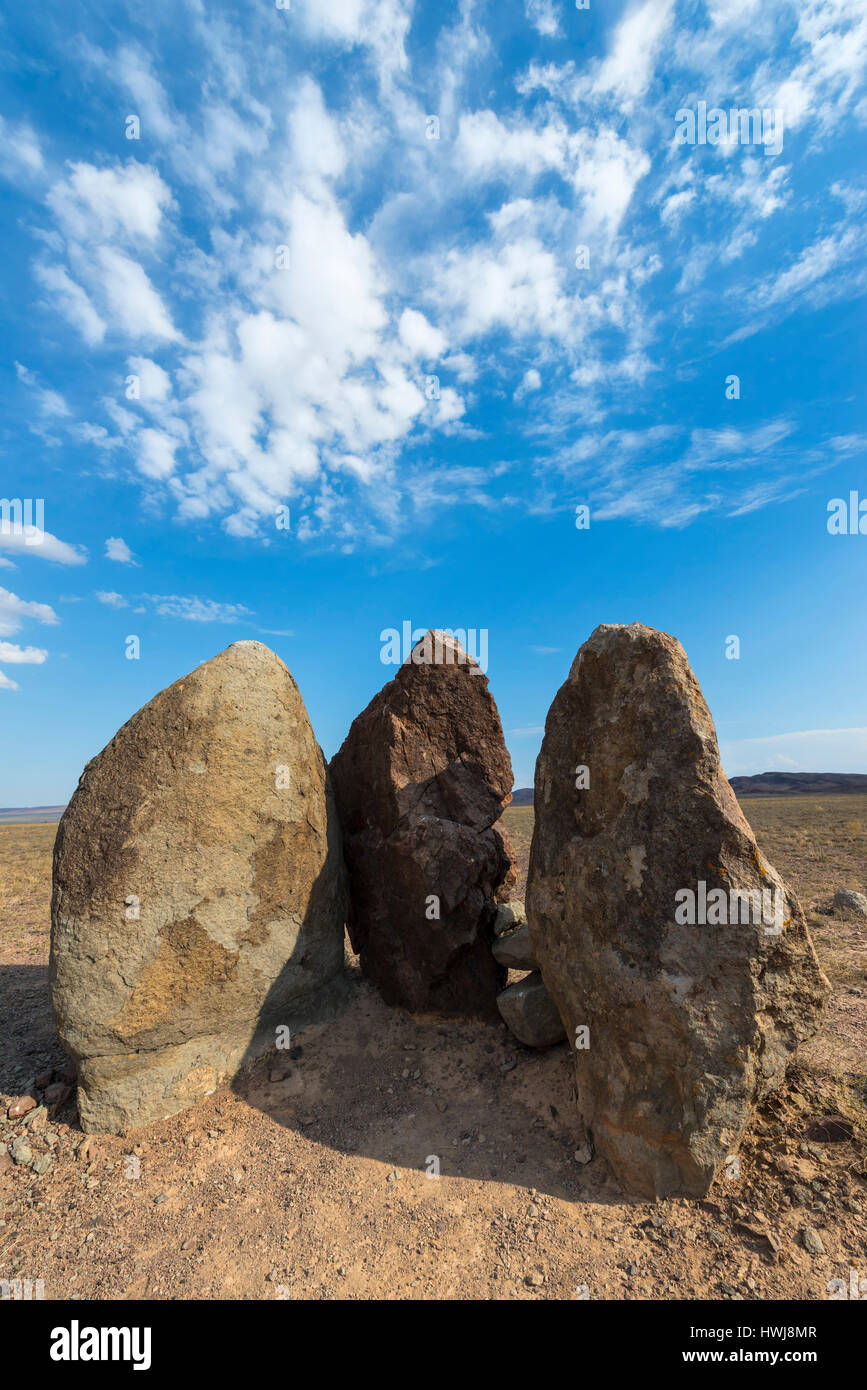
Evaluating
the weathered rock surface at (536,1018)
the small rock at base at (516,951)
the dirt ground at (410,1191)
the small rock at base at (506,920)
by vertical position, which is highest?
the small rock at base at (506,920)

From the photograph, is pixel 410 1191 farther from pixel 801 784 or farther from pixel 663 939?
pixel 801 784

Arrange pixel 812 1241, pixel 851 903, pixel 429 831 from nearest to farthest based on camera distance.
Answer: pixel 812 1241 < pixel 429 831 < pixel 851 903

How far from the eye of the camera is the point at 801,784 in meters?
122

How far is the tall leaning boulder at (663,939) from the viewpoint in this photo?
176 inches

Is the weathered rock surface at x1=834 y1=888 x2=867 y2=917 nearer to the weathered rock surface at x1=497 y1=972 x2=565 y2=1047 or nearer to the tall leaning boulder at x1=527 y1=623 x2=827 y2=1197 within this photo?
the weathered rock surface at x1=497 y1=972 x2=565 y2=1047

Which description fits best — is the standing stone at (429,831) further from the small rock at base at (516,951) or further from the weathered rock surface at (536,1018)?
the weathered rock surface at (536,1018)

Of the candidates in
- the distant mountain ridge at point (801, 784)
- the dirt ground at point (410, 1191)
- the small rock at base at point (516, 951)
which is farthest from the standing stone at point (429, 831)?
the distant mountain ridge at point (801, 784)

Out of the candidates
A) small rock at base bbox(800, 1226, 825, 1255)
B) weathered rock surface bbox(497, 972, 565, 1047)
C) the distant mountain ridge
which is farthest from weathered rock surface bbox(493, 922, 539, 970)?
the distant mountain ridge

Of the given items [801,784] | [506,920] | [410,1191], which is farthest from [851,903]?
[801,784]

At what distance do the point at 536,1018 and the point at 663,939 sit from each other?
2.01 m

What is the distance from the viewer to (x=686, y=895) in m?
4.71

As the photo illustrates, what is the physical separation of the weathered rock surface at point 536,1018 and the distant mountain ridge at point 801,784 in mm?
104826

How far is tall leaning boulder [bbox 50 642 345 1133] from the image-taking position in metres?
5.46

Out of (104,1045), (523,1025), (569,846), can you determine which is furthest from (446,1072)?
(104,1045)
